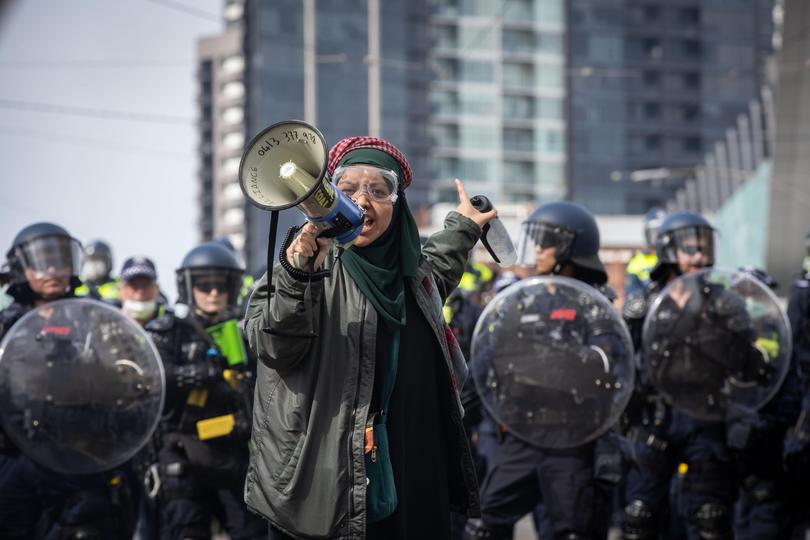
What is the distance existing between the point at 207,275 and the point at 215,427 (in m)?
1.01

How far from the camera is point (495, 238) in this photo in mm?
4488

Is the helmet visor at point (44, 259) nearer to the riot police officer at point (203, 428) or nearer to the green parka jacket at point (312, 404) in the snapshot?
the riot police officer at point (203, 428)

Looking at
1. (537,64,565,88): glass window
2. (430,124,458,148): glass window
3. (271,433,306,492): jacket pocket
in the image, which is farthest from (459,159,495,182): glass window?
(271,433,306,492): jacket pocket

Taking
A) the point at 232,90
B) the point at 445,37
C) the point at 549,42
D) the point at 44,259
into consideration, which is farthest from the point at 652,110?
the point at 44,259

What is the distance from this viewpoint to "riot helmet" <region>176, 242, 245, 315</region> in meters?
7.50

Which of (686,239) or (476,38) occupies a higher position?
(476,38)

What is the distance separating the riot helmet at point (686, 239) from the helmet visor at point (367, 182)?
160 inches

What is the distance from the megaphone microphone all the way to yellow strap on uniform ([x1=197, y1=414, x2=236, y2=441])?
330 centimetres

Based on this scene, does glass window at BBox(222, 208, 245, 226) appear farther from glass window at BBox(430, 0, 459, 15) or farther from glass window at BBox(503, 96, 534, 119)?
glass window at BBox(430, 0, 459, 15)

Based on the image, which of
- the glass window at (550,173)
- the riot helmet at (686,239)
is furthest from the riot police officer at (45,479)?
the glass window at (550,173)

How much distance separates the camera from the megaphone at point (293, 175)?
3467mm

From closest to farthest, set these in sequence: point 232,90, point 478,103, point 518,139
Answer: point 478,103
point 518,139
point 232,90

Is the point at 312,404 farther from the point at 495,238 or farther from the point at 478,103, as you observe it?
the point at 478,103

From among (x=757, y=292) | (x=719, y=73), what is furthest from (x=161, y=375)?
(x=719, y=73)
